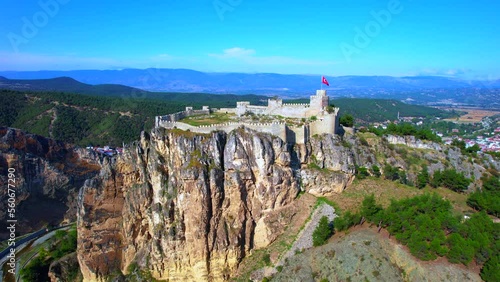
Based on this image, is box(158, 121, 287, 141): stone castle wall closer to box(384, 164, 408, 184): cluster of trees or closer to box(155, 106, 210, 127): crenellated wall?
box(155, 106, 210, 127): crenellated wall

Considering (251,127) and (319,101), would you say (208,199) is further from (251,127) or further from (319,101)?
(319,101)

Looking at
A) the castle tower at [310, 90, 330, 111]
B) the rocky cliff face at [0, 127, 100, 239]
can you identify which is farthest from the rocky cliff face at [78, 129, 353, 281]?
the rocky cliff face at [0, 127, 100, 239]

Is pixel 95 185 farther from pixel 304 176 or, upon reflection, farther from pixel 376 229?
pixel 376 229

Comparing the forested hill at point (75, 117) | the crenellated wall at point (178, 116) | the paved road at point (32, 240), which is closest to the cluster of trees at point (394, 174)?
the crenellated wall at point (178, 116)


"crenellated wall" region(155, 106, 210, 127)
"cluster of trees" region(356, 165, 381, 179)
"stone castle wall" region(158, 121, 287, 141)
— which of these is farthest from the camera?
"crenellated wall" region(155, 106, 210, 127)

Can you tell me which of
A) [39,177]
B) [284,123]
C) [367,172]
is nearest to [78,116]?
[39,177]
